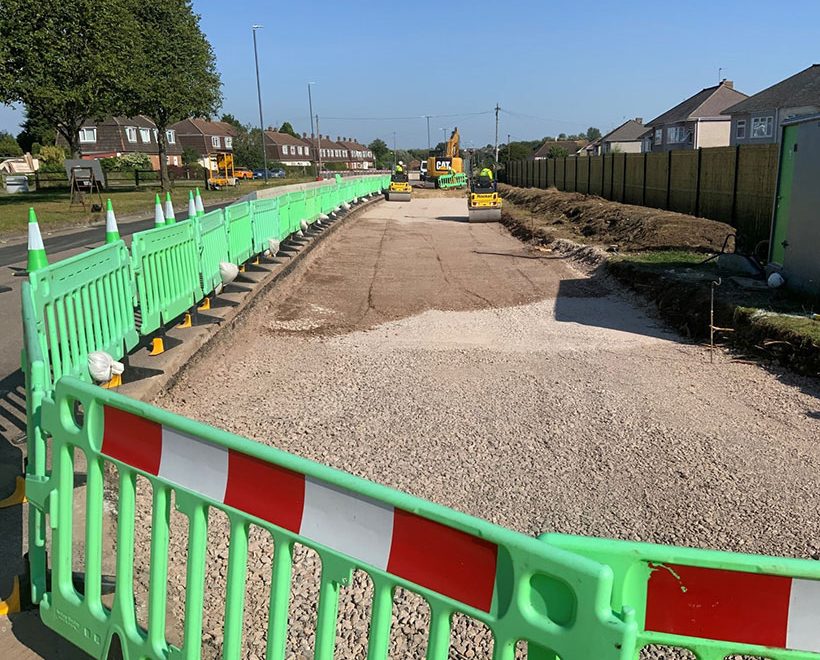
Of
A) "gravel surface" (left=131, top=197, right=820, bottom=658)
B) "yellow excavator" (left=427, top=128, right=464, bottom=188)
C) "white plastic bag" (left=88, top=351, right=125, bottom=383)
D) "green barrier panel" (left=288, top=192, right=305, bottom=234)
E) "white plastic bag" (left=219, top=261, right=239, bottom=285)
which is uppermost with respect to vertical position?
"yellow excavator" (left=427, top=128, right=464, bottom=188)

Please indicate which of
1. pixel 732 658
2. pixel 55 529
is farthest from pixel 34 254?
pixel 732 658

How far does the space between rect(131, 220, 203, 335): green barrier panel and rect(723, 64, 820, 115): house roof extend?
130 ft

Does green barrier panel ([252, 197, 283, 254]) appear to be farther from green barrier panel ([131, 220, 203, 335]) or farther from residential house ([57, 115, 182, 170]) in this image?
residential house ([57, 115, 182, 170])

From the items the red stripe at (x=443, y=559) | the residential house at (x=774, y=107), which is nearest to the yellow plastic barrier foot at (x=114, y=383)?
the red stripe at (x=443, y=559)

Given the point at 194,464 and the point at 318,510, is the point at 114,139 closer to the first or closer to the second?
the point at 194,464

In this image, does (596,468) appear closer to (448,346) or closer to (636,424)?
(636,424)

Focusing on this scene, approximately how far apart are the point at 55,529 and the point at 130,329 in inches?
123

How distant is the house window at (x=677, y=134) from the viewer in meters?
56.8

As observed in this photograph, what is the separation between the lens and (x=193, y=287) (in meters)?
7.79

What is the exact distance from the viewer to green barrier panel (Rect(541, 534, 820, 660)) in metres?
1.52

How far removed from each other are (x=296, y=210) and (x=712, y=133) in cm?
4733

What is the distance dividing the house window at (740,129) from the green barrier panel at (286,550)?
165ft

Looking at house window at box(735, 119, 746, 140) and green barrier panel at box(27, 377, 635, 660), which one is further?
house window at box(735, 119, 746, 140)

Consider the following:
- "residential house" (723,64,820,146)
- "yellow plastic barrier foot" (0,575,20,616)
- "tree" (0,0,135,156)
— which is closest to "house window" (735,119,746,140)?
"residential house" (723,64,820,146)
